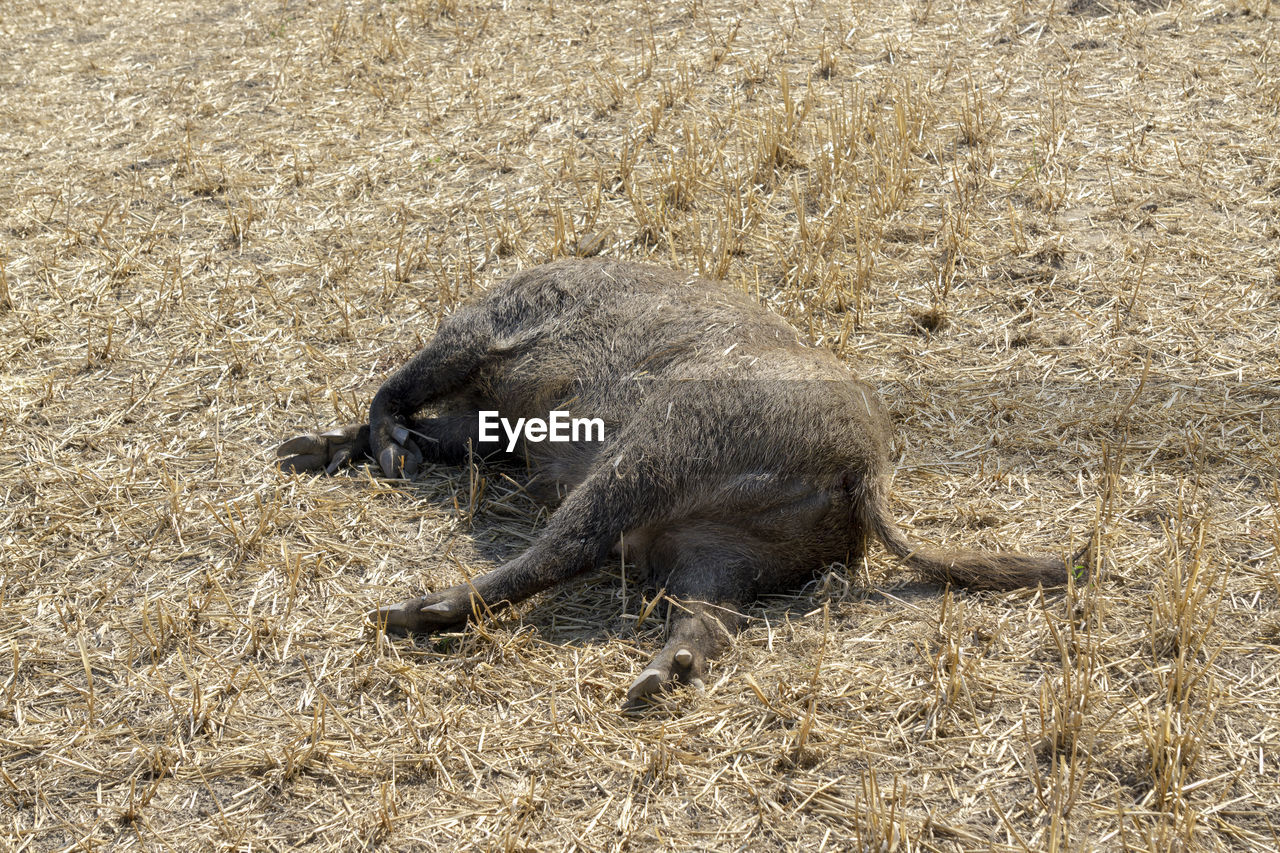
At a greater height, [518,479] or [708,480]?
[708,480]

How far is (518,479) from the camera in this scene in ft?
14.2

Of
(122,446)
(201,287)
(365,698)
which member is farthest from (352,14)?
(365,698)

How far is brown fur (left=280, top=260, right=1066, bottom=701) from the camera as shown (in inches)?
136
